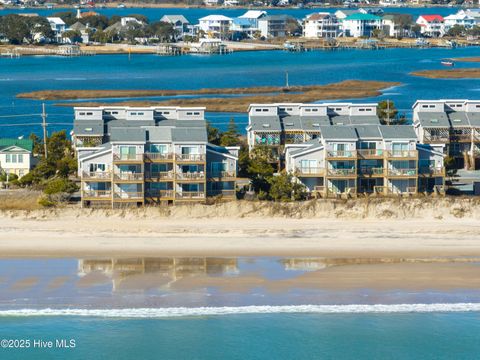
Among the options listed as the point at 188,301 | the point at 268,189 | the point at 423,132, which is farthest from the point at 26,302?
the point at 423,132

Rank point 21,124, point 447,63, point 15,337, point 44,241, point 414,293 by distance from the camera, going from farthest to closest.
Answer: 1. point 447,63
2. point 21,124
3. point 44,241
4. point 414,293
5. point 15,337

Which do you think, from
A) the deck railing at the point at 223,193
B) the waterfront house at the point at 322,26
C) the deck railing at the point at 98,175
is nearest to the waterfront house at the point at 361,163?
the deck railing at the point at 223,193

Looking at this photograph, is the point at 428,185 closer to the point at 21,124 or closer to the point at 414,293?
the point at 414,293

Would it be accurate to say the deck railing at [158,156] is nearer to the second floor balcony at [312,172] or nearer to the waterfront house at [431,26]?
the second floor balcony at [312,172]

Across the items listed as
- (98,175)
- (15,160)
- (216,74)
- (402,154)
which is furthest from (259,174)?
(216,74)

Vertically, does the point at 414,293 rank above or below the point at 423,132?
below

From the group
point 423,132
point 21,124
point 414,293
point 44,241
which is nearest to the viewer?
point 414,293

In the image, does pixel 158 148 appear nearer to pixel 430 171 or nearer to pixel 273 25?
pixel 430 171
